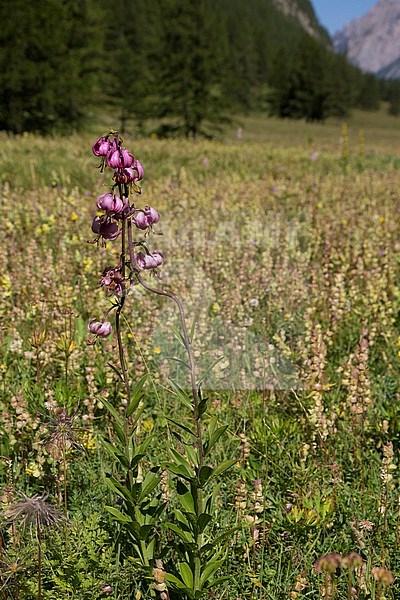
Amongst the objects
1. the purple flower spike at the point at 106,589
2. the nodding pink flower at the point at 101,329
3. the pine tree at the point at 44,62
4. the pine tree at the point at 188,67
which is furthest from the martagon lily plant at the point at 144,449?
the pine tree at the point at 188,67

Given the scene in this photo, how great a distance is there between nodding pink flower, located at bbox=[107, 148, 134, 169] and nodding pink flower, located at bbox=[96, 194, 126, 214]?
3.8 inches

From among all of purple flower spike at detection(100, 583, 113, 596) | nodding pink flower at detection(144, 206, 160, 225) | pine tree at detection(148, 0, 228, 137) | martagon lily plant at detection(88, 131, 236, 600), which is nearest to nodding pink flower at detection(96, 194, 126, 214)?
martagon lily plant at detection(88, 131, 236, 600)

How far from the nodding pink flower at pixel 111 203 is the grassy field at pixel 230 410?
176 mm

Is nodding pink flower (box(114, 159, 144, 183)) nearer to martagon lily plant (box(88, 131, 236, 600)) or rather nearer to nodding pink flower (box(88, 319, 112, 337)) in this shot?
martagon lily plant (box(88, 131, 236, 600))

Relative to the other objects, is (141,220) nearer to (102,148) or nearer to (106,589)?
(102,148)

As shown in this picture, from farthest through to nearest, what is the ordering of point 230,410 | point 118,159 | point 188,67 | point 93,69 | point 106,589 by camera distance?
point 93,69
point 188,67
point 230,410
point 106,589
point 118,159

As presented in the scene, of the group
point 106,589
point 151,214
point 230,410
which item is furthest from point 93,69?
point 106,589

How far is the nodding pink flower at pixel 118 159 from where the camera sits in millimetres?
1593

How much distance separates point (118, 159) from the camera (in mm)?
1604

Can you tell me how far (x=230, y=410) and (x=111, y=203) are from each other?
1799 mm

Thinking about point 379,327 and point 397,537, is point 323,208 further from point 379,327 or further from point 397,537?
point 397,537

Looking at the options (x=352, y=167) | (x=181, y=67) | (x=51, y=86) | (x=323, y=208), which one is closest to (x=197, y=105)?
(x=181, y=67)

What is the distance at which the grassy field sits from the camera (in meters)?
2.03

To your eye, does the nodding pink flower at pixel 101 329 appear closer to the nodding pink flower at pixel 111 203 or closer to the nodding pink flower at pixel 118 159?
the nodding pink flower at pixel 111 203
